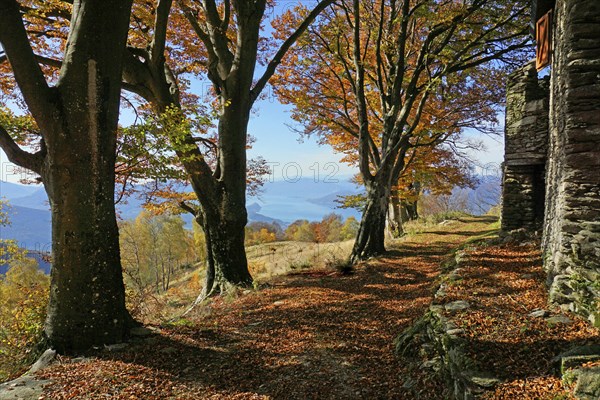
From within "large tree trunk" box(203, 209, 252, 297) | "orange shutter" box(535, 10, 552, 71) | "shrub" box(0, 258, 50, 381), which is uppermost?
"orange shutter" box(535, 10, 552, 71)

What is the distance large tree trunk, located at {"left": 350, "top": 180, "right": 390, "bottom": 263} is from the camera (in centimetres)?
1173

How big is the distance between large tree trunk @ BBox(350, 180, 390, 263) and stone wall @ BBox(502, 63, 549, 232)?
3622 millimetres

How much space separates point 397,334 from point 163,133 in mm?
5021

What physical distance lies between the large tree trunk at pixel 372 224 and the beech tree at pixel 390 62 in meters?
0.03

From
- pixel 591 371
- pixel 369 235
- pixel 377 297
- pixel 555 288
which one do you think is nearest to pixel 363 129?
pixel 369 235

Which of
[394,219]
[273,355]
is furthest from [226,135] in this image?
[394,219]

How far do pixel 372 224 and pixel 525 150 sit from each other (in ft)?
16.0

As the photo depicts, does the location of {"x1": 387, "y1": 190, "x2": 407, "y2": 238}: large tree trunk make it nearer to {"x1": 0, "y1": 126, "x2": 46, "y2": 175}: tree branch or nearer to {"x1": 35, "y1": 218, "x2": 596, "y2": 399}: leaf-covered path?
{"x1": 35, "y1": 218, "x2": 596, "y2": 399}: leaf-covered path

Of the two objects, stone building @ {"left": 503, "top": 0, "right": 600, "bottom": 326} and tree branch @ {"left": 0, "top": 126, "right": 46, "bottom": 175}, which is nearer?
stone building @ {"left": 503, "top": 0, "right": 600, "bottom": 326}

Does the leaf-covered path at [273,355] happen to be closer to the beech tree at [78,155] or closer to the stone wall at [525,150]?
the beech tree at [78,155]

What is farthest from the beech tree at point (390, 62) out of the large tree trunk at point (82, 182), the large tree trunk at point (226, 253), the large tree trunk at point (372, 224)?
the large tree trunk at point (82, 182)

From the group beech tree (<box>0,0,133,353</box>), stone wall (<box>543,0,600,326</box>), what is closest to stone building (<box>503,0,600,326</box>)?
stone wall (<box>543,0,600,326</box>)

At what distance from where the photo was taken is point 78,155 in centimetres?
449

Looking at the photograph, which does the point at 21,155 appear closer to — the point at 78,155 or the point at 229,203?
the point at 78,155
